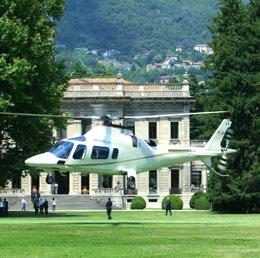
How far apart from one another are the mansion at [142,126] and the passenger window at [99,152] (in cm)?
6884

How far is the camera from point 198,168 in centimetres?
12175

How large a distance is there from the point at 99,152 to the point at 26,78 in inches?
611

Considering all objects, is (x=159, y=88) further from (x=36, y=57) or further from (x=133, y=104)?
(x=36, y=57)

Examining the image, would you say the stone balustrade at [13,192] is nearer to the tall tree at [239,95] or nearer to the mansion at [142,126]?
the mansion at [142,126]

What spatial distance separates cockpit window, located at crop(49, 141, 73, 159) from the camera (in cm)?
4691

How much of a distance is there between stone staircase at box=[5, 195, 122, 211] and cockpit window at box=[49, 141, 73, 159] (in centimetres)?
5314

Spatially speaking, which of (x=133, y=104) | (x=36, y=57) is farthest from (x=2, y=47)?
(x=133, y=104)

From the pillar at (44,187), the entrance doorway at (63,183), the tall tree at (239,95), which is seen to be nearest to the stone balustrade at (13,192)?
the pillar at (44,187)

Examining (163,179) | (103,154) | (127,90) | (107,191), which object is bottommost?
(103,154)

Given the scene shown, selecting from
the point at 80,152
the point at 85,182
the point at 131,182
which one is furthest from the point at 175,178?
the point at 80,152

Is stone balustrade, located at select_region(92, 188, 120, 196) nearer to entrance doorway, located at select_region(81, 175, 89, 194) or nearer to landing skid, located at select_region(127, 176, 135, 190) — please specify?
entrance doorway, located at select_region(81, 175, 89, 194)

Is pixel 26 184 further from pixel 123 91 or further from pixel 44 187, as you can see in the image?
pixel 123 91

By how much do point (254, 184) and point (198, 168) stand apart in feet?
137

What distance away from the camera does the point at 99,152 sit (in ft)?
156
